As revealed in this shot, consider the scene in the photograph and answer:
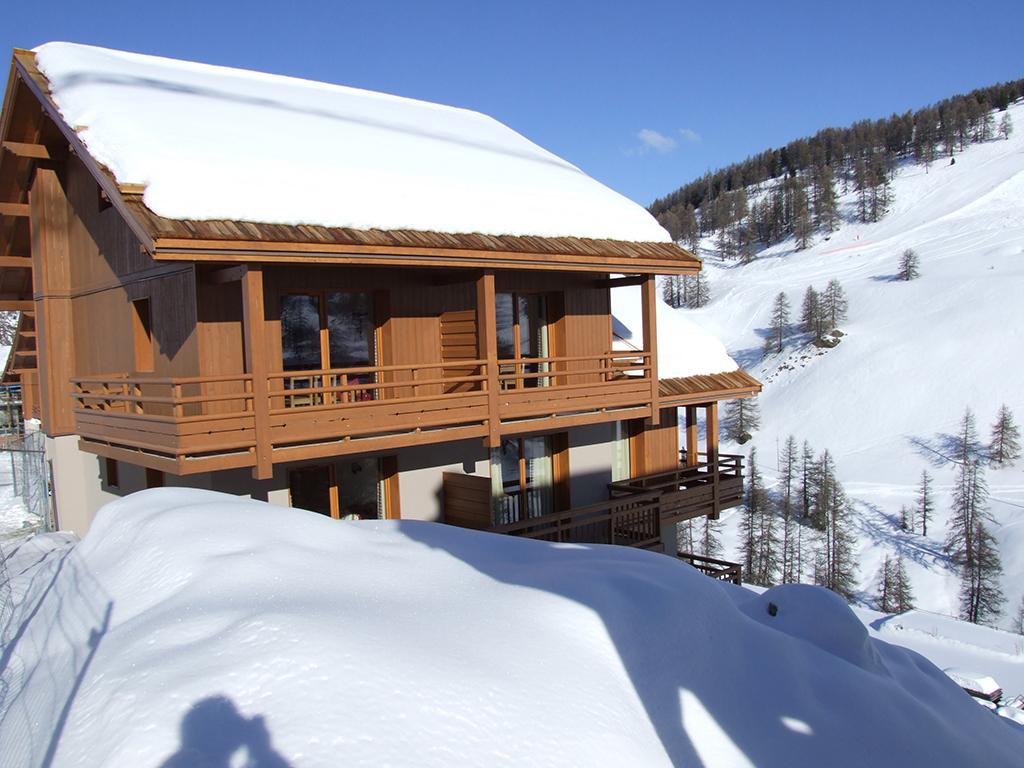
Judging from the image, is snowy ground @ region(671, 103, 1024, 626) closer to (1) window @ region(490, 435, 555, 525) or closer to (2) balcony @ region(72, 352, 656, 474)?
(1) window @ region(490, 435, 555, 525)

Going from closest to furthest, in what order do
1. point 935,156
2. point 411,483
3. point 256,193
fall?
point 256,193, point 411,483, point 935,156

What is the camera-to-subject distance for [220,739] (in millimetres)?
4039

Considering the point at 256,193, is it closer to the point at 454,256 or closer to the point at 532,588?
the point at 454,256

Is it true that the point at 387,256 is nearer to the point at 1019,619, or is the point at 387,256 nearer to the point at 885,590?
the point at 885,590

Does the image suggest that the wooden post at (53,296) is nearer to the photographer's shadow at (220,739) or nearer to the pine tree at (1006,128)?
the photographer's shadow at (220,739)

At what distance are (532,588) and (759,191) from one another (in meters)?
153

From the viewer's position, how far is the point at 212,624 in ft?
16.6

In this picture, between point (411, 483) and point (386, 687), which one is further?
point (411, 483)

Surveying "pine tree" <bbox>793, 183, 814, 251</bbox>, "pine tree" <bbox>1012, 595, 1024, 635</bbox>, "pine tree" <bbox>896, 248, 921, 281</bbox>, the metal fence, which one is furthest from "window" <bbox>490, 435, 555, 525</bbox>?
"pine tree" <bbox>793, 183, 814, 251</bbox>

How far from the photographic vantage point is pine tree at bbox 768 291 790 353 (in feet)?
250

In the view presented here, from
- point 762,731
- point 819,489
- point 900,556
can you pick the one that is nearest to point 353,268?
point 762,731

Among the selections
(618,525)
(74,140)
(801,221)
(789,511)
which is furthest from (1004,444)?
(801,221)

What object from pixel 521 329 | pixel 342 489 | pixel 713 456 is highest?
pixel 521 329

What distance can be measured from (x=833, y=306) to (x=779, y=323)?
17.0 ft
